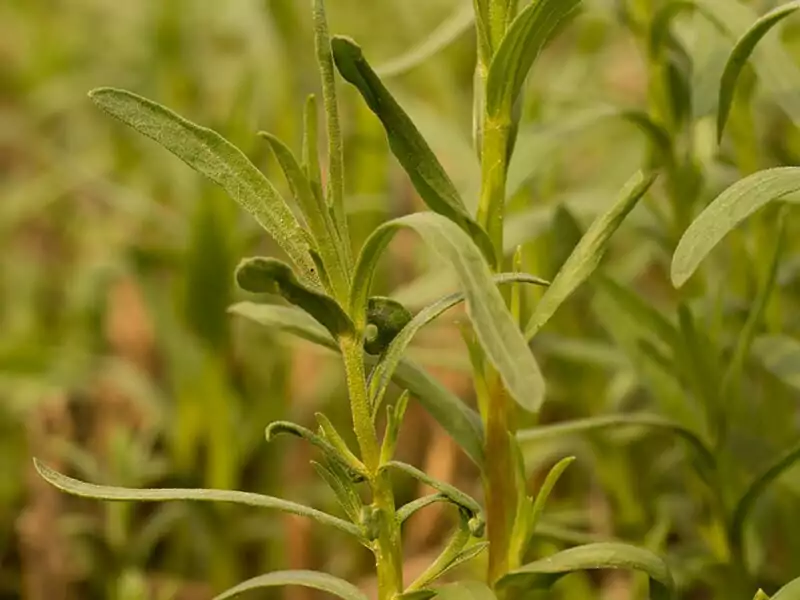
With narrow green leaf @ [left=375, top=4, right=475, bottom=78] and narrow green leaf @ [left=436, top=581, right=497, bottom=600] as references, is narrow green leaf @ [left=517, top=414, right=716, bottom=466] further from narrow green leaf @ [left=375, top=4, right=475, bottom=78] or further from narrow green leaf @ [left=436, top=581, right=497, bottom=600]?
narrow green leaf @ [left=375, top=4, right=475, bottom=78]

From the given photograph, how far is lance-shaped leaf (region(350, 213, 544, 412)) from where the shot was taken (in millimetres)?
464

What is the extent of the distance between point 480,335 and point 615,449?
63 centimetres

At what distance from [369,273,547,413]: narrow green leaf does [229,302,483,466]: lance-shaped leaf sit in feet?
0.26

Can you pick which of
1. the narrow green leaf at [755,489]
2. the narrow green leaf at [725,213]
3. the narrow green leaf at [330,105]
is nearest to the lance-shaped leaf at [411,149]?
the narrow green leaf at [330,105]

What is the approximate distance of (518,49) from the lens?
1.96 ft

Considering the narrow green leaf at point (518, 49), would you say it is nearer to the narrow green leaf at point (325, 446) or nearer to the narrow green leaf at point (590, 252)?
the narrow green leaf at point (590, 252)

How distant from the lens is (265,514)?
1.27m

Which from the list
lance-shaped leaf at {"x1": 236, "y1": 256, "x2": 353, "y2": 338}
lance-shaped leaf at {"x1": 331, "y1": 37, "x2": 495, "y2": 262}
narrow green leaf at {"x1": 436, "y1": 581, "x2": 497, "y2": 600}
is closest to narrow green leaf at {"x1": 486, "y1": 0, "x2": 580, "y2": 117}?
lance-shaped leaf at {"x1": 331, "y1": 37, "x2": 495, "y2": 262}

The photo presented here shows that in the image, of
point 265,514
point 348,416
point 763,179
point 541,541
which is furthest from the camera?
point 348,416

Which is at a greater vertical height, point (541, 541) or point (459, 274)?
point (459, 274)

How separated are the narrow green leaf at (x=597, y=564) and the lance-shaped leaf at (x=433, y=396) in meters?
0.08

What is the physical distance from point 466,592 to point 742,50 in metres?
0.35

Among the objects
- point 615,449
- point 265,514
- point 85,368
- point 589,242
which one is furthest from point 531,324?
point 85,368

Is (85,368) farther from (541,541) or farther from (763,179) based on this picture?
(763,179)
